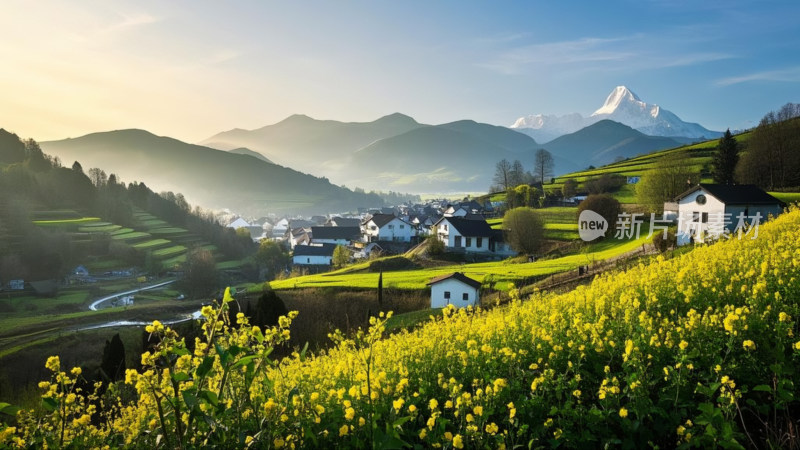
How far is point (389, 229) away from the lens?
94000 mm

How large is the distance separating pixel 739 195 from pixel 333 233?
7948 cm

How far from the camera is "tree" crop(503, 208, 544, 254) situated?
59.4 m

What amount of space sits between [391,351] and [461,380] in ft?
4.36

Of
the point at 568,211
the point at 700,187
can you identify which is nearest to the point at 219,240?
the point at 568,211

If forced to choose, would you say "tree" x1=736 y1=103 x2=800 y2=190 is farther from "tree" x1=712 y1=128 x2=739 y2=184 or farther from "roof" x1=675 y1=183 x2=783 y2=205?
"roof" x1=675 y1=183 x2=783 y2=205

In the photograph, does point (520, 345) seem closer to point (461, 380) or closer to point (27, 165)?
point (461, 380)

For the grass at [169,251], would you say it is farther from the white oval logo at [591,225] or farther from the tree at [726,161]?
the tree at [726,161]

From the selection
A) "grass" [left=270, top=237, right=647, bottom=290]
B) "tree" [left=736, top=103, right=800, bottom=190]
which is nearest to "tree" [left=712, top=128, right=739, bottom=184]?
"tree" [left=736, top=103, right=800, bottom=190]

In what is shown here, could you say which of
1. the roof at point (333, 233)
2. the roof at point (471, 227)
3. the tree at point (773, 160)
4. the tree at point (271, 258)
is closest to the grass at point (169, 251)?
the tree at point (271, 258)

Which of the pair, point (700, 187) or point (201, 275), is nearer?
point (700, 187)

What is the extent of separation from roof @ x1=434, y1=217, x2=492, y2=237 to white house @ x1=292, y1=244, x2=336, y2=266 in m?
29.0

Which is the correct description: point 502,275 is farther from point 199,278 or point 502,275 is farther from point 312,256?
point 312,256

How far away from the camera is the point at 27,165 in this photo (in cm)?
10425

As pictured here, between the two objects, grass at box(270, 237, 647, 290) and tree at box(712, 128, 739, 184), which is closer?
grass at box(270, 237, 647, 290)
